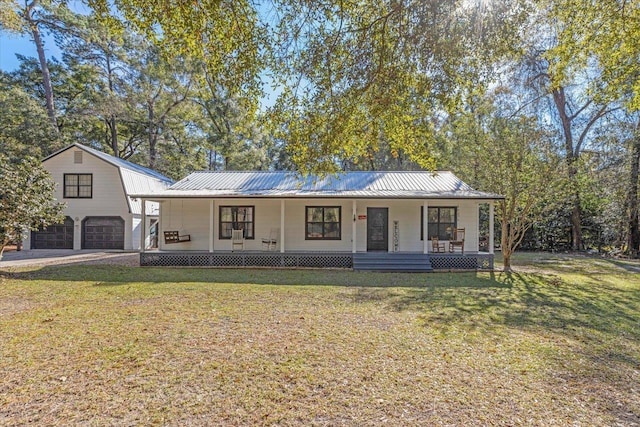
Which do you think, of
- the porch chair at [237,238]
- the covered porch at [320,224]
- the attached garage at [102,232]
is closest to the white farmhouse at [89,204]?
the attached garage at [102,232]

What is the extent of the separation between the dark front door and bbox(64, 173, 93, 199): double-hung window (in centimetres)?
1449

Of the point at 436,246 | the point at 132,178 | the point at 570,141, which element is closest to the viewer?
the point at 436,246

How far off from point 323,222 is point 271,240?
2.12m

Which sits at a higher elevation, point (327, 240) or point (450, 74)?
point (450, 74)

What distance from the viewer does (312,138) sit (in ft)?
23.0

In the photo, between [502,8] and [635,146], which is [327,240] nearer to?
[502,8]

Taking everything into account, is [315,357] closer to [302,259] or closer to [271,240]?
[302,259]

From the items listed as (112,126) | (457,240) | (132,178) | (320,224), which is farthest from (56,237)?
(457,240)

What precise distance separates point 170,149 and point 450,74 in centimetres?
2519

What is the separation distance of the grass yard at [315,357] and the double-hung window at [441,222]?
5074mm

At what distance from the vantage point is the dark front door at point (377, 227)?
504 inches

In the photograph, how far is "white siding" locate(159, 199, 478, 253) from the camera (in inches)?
500

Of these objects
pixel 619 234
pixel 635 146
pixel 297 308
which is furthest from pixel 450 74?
pixel 619 234

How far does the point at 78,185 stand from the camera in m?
17.2
